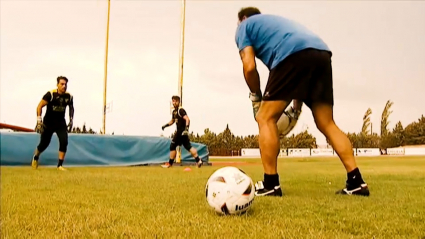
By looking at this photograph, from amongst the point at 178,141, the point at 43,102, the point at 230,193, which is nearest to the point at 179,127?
the point at 178,141

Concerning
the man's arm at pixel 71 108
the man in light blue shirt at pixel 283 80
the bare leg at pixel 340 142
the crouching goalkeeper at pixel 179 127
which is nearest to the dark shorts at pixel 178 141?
the crouching goalkeeper at pixel 179 127

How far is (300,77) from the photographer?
11.9ft

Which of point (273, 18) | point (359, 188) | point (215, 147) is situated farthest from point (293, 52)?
point (215, 147)

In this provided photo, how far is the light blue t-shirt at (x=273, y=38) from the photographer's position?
368 cm

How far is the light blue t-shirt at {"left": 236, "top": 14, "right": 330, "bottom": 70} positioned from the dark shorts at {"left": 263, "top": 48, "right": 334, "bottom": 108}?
2.5 inches

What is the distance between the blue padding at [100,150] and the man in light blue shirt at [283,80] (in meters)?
7.68

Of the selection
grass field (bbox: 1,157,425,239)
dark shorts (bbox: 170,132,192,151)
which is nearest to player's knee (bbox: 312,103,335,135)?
grass field (bbox: 1,157,425,239)

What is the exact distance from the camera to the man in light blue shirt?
11.8 feet

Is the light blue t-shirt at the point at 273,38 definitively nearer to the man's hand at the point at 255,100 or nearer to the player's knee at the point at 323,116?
the man's hand at the point at 255,100

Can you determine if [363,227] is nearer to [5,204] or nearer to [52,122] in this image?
[5,204]

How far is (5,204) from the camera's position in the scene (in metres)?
3.06

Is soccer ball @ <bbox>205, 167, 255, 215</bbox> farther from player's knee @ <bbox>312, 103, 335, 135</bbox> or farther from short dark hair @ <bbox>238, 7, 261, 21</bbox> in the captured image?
short dark hair @ <bbox>238, 7, 261, 21</bbox>

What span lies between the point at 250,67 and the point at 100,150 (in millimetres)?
9180

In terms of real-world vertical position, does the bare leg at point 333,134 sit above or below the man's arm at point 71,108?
below
